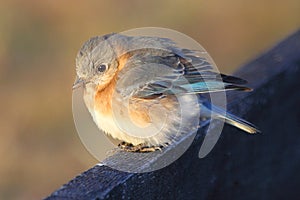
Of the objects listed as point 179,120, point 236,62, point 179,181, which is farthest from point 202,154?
point 236,62

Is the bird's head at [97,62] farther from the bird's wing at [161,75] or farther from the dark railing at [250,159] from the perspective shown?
the dark railing at [250,159]

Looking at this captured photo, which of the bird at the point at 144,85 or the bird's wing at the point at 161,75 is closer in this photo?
the bird at the point at 144,85

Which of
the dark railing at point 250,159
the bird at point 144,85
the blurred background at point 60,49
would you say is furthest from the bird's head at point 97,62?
the blurred background at point 60,49

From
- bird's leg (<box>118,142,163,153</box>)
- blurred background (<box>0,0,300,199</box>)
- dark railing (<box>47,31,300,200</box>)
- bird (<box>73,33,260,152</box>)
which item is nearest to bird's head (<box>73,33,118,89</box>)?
bird (<box>73,33,260,152</box>)

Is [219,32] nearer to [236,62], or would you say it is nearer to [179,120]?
[236,62]

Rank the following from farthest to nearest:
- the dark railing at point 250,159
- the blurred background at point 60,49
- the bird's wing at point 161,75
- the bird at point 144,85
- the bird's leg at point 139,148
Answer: the blurred background at point 60,49, the bird's wing at point 161,75, the bird at point 144,85, the bird's leg at point 139,148, the dark railing at point 250,159

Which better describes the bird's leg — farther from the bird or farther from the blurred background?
the blurred background

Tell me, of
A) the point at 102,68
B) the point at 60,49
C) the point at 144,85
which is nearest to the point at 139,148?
the point at 144,85
